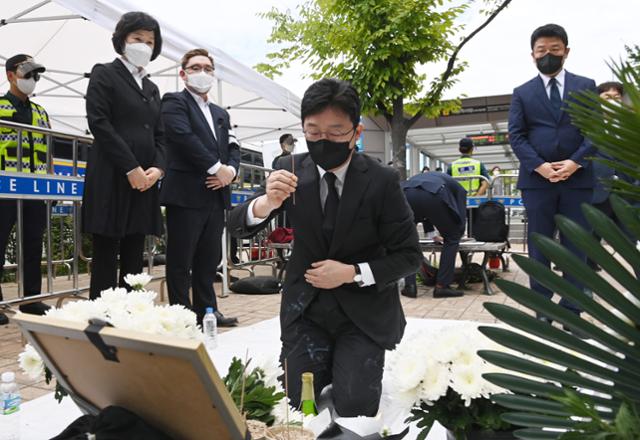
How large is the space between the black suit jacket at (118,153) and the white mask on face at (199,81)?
0.43m

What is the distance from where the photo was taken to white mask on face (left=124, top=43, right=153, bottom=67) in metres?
3.33

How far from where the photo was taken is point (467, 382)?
3.48ft

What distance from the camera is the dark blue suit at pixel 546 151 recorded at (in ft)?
11.4

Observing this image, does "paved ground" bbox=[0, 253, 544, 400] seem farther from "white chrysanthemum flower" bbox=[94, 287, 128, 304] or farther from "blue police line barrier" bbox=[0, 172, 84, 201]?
"white chrysanthemum flower" bbox=[94, 287, 128, 304]

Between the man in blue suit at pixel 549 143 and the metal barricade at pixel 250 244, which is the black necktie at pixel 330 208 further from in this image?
the metal barricade at pixel 250 244

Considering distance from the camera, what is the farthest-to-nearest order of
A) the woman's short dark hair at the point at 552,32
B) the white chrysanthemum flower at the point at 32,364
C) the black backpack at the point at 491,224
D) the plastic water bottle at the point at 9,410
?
the black backpack at the point at 491,224 → the woman's short dark hair at the point at 552,32 → the plastic water bottle at the point at 9,410 → the white chrysanthemum flower at the point at 32,364

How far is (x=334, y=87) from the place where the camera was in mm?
2021

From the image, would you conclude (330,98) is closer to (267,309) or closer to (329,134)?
(329,134)

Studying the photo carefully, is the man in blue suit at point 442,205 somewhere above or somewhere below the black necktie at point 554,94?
below

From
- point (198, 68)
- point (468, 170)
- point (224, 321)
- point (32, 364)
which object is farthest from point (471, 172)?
point (32, 364)

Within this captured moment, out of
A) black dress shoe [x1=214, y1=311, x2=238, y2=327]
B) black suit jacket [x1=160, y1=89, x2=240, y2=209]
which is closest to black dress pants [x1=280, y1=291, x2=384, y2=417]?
black suit jacket [x1=160, y1=89, x2=240, y2=209]

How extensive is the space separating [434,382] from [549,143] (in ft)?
9.88

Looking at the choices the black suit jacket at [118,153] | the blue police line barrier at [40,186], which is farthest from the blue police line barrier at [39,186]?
the black suit jacket at [118,153]

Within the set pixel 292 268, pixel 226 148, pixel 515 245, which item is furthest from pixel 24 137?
pixel 515 245
